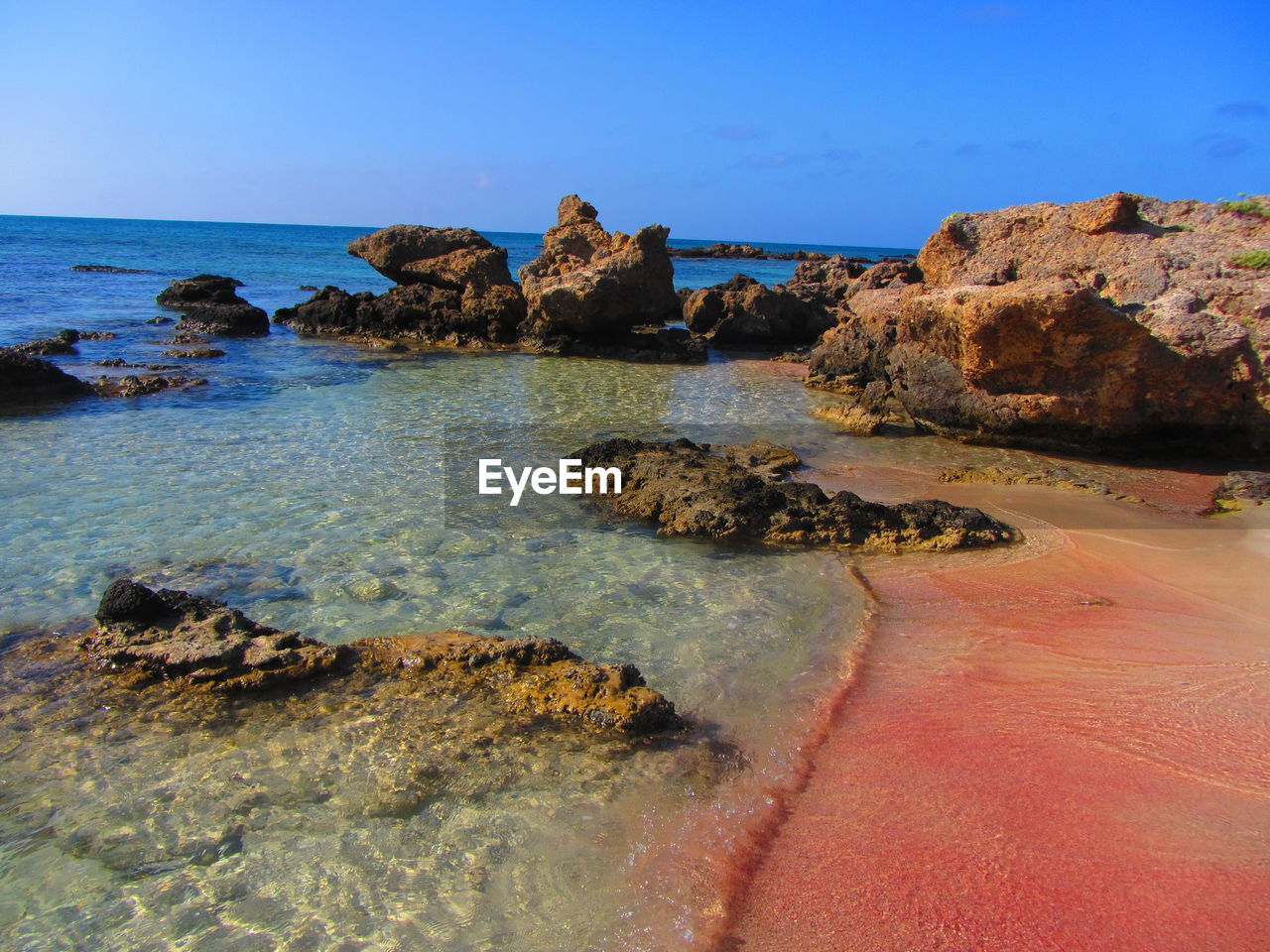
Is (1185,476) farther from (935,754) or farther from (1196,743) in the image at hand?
(935,754)

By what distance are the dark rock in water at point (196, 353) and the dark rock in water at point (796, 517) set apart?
12009mm

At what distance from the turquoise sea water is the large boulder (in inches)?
328

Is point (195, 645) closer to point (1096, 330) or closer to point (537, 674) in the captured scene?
point (537, 674)

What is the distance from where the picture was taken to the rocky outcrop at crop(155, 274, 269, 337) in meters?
19.6

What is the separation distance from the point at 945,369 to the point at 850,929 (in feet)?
29.1

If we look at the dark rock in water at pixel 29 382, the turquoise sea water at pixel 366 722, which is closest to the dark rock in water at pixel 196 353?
the dark rock in water at pixel 29 382

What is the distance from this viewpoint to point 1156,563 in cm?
612

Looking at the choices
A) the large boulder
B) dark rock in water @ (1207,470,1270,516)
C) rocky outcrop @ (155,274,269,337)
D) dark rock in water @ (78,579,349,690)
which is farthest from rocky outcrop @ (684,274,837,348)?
dark rock in water @ (78,579,349,690)

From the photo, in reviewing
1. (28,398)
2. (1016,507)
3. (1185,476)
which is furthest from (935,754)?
(28,398)

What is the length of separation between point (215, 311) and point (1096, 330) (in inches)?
751

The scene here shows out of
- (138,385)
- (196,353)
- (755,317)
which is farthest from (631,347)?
(138,385)

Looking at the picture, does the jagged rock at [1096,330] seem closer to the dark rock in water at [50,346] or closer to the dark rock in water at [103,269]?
the dark rock in water at [50,346]

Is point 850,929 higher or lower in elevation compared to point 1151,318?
lower

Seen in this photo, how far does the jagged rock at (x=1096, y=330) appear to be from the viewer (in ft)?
28.9
